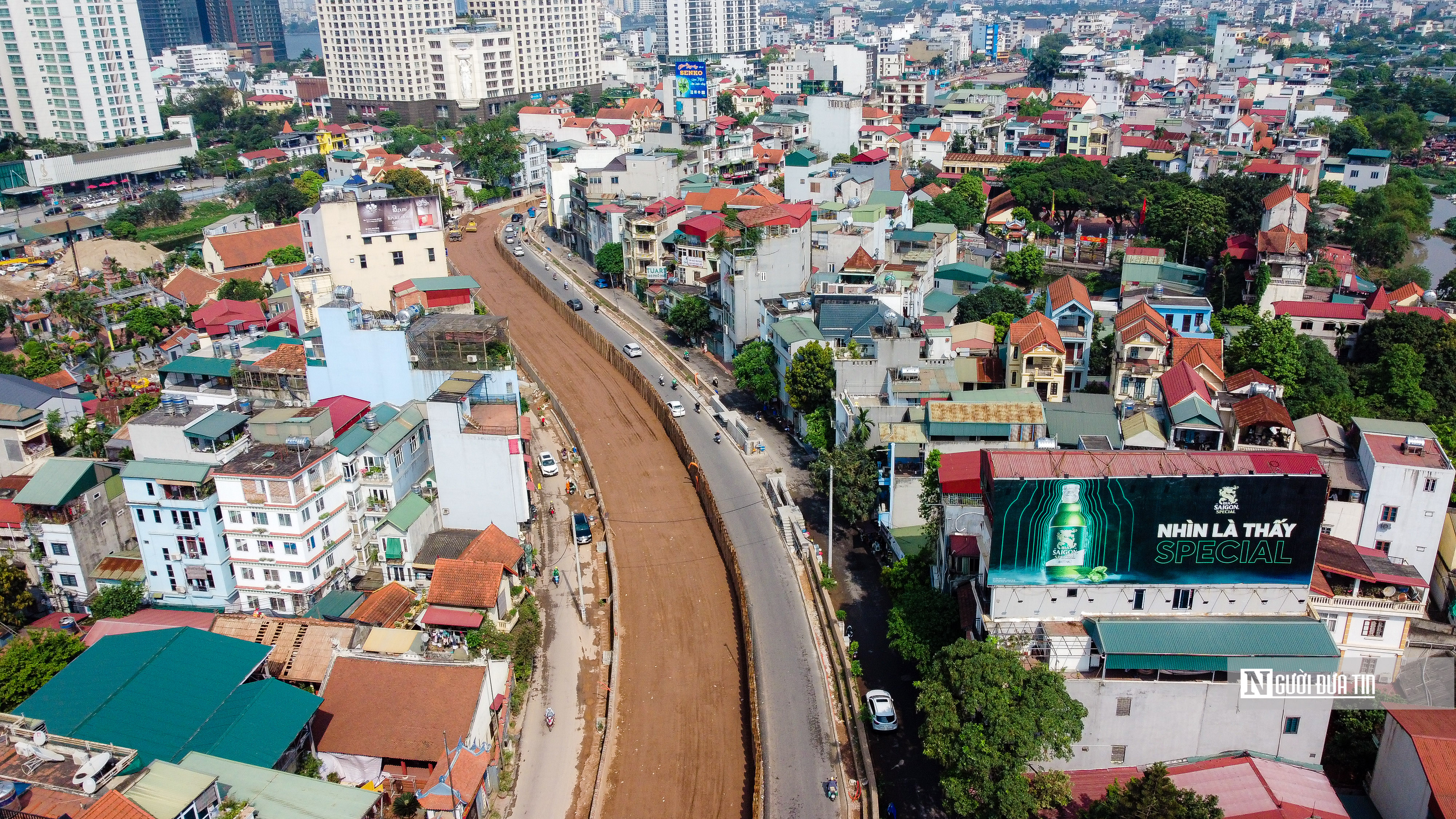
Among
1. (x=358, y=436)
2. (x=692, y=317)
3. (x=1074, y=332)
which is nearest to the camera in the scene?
(x=358, y=436)

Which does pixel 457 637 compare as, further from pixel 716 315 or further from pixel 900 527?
pixel 716 315

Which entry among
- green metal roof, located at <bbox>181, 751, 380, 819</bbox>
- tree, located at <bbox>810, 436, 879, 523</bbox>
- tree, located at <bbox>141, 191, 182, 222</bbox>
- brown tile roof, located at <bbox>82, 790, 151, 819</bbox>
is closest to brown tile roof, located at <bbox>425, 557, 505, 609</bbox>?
green metal roof, located at <bbox>181, 751, 380, 819</bbox>

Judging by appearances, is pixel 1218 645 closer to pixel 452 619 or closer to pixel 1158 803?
pixel 1158 803

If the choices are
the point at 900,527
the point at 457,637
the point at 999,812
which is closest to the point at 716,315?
the point at 900,527

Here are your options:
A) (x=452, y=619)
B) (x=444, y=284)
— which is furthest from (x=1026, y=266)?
(x=452, y=619)

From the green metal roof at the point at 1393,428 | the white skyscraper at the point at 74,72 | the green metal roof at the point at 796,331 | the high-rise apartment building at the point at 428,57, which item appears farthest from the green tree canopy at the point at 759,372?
the white skyscraper at the point at 74,72

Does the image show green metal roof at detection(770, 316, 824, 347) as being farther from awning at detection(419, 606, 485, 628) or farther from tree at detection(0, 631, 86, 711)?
tree at detection(0, 631, 86, 711)
